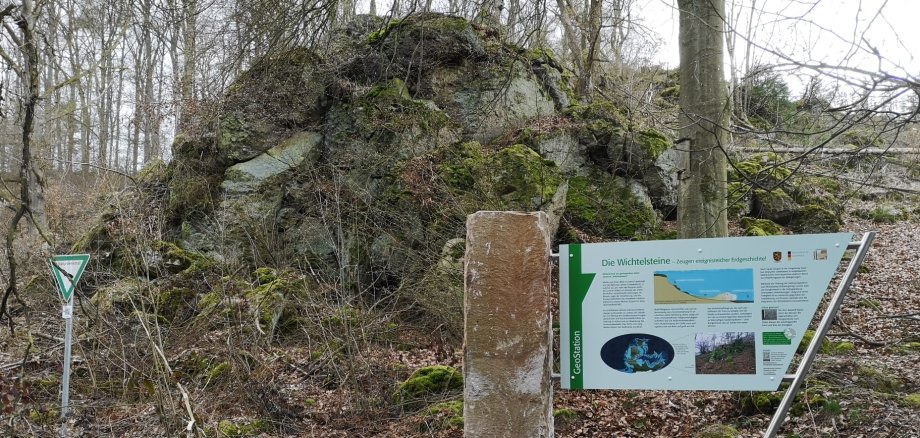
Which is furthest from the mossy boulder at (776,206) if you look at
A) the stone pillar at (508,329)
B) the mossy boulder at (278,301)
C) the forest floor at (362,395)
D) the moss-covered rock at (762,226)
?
the stone pillar at (508,329)

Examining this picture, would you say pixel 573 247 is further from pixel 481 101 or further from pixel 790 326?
pixel 481 101

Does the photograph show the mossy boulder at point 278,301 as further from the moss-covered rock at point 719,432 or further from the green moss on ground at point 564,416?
the moss-covered rock at point 719,432

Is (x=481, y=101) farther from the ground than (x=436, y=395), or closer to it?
farther from the ground

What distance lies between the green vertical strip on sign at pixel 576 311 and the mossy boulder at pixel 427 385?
9.54 feet

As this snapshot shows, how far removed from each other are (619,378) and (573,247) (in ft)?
2.57

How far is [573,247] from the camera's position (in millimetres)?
3725

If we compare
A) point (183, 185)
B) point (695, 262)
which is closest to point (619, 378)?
point (695, 262)

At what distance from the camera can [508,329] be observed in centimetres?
363

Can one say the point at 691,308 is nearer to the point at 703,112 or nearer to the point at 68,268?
the point at 703,112

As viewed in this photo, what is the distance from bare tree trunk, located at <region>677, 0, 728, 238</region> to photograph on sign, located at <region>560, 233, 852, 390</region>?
6.75 feet

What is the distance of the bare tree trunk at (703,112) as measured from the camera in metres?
5.47

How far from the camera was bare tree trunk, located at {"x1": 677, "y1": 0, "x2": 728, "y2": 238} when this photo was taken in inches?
215

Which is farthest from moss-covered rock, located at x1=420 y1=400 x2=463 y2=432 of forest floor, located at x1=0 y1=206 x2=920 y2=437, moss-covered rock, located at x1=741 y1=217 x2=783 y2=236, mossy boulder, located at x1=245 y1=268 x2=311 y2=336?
moss-covered rock, located at x1=741 y1=217 x2=783 y2=236

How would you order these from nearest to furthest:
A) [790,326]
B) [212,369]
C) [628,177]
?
[790,326] → [212,369] → [628,177]
